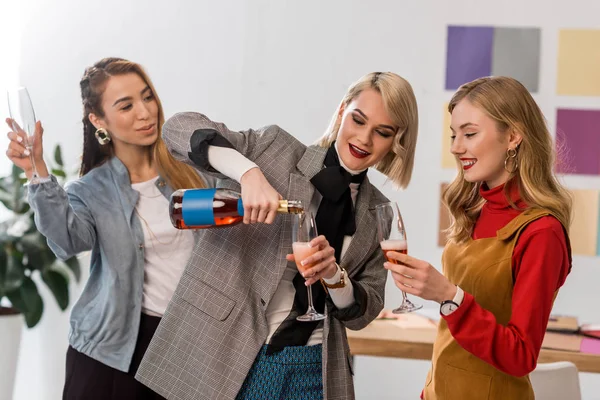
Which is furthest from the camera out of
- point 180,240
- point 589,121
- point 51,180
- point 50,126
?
point 50,126

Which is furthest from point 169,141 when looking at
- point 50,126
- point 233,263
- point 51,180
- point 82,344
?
point 50,126

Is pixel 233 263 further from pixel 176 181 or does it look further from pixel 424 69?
pixel 424 69

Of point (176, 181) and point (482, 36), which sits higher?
point (482, 36)

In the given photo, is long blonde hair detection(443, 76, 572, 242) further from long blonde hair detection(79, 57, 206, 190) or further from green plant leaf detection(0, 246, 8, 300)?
green plant leaf detection(0, 246, 8, 300)

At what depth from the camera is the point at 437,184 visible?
13.5 feet

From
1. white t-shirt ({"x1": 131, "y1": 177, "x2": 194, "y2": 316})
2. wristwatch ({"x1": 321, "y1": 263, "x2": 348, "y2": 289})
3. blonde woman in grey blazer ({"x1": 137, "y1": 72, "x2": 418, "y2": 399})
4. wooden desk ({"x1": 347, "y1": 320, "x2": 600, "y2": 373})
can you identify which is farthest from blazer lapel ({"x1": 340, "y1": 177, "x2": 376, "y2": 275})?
wooden desk ({"x1": 347, "y1": 320, "x2": 600, "y2": 373})

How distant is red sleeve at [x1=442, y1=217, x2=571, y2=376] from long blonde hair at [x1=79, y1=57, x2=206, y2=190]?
1.08 m

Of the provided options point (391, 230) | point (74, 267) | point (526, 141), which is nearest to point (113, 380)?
point (391, 230)

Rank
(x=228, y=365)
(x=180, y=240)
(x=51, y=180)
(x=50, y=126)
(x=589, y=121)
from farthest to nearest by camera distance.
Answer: (x=50, y=126) < (x=589, y=121) < (x=180, y=240) < (x=51, y=180) < (x=228, y=365)

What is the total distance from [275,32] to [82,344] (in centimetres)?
236

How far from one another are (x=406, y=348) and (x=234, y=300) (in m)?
1.22

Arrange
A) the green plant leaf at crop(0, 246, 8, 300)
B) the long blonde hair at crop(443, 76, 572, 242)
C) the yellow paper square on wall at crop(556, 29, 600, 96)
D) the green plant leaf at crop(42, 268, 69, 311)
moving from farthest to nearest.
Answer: the yellow paper square on wall at crop(556, 29, 600, 96)
the green plant leaf at crop(42, 268, 69, 311)
the green plant leaf at crop(0, 246, 8, 300)
the long blonde hair at crop(443, 76, 572, 242)

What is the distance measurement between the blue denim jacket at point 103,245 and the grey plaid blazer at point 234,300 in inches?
16.4

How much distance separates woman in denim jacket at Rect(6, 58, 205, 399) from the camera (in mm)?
2221
